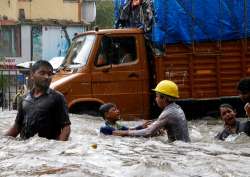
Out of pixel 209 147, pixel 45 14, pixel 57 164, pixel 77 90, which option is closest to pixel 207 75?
pixel 77 90

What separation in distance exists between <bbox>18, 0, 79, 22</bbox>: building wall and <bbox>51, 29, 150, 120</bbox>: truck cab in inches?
1069

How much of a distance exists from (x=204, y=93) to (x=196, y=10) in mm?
1659

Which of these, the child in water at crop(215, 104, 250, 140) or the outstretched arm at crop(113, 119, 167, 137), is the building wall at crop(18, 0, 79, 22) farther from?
the outstretched arm at crop(113, 119, 167, 137)

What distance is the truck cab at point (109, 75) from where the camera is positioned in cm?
1234

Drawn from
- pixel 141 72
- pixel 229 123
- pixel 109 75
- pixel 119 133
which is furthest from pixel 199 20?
pixel 119 133

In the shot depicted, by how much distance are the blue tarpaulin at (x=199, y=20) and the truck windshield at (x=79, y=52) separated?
4.19ft

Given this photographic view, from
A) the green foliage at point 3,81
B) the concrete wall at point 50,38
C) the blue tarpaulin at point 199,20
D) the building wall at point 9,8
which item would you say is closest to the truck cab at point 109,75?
the blue tarpaulin at point 199,20

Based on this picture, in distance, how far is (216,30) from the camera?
13.0 metres

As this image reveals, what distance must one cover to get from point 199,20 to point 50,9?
27948mm

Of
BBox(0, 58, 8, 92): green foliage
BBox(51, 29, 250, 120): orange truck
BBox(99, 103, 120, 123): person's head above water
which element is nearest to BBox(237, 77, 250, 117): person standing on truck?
BBox(99, 103, 120, 123): person's head above water

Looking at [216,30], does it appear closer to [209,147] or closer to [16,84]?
[209,147]

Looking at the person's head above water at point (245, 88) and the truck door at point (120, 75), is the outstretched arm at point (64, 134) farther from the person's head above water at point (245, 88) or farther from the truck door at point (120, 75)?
the truck door at point (120, 75)

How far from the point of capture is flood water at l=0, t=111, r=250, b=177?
19.5ft

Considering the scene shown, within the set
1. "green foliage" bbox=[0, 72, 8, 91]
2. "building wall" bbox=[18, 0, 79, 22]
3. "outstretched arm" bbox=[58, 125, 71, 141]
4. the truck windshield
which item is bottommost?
"green foliage" bbox=[0, 72, 8, 91]
